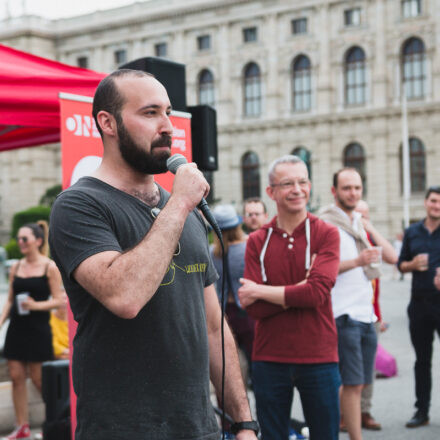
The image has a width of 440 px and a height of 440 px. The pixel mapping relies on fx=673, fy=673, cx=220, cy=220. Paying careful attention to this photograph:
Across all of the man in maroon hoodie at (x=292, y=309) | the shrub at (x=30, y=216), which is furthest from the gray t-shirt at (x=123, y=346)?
the shrub at (x=30, y=216)

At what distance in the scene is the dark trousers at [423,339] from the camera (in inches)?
230

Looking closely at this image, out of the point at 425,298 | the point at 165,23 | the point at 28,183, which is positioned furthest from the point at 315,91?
the point at 425,298

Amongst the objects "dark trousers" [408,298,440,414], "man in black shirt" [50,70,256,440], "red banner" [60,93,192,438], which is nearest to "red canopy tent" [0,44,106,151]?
"red banner" [60,93,192,438]

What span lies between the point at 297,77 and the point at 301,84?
0.48 m

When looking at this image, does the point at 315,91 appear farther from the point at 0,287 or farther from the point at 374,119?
the point at 0,287

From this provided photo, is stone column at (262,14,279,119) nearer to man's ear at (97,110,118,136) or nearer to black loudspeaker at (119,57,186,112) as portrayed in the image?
black loudspeaker at (119,57,186,112)

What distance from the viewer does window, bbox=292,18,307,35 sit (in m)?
39.7

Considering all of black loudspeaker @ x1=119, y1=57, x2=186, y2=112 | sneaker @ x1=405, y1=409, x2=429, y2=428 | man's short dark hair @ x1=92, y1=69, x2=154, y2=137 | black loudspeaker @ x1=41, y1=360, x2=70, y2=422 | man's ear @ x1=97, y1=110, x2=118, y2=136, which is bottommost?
sneaker @ x1=405, y1=409, x2=429, y2=428

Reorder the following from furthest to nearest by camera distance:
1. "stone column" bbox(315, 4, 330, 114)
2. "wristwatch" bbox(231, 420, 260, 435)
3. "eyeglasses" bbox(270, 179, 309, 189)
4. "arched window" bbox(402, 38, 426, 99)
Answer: "stone column" bbox(315, 4, 330, 114) → "arched window" bbox(402, 38, 426, 99) → "eyeglasses" bbox(270, 179, 309, 189) → "wristwatch" bbox(231, 420, 260, 435)

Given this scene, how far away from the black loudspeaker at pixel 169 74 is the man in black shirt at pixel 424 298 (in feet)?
8.58

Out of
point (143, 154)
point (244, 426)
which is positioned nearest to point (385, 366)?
point (244, 426)

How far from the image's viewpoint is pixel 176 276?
2031 millimetres

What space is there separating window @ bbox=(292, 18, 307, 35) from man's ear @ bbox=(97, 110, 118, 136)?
130ft

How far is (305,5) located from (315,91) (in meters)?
5.02
